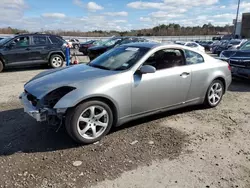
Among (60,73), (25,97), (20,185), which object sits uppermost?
(60,73)

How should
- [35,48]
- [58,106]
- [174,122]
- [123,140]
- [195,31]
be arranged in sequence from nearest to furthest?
1. [58,106]
2. [123,140]
3. [174,122]
4. [35,48]
5. [195,31]

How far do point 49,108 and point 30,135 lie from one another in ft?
2.79

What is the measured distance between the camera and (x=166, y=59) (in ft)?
14.8

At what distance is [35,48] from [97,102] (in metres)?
8.65

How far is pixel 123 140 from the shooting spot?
381cm

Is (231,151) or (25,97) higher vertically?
(25,97)

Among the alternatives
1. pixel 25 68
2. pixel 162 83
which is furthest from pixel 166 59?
pixel 25 68

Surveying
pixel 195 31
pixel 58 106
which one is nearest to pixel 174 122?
pixel 58 106

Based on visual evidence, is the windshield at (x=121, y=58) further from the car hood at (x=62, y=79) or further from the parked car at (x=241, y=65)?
the parked car at (x=241, y=65)

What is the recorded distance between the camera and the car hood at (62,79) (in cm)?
359

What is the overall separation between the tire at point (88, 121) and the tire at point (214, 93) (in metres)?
2.50

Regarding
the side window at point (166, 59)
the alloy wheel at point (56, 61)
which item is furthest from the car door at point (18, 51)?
the side window at point (166, 59)

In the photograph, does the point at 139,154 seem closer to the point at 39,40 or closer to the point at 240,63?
the point at 240,63

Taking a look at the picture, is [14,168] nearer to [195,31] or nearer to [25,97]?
[25,97]
